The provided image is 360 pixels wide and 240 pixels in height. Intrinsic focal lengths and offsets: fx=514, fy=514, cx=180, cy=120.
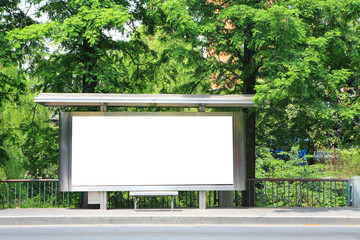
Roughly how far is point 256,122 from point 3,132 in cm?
945

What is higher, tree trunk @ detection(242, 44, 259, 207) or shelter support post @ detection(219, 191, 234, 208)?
tree trunk @ detection(242, 44, 259, 207)

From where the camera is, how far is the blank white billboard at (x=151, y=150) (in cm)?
1437

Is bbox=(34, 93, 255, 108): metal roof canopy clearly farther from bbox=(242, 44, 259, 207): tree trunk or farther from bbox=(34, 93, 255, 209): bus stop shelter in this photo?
bbox=(242, 44, 259, 207): tree trunk

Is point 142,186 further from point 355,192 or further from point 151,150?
point 355,192

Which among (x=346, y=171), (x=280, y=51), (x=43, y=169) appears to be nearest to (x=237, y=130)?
(x=280, y=51)

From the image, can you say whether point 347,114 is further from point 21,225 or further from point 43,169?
point 43,169

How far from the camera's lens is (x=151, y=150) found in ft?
47.6

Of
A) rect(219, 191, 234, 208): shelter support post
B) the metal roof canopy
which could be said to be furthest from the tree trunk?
the metal roof canopy
